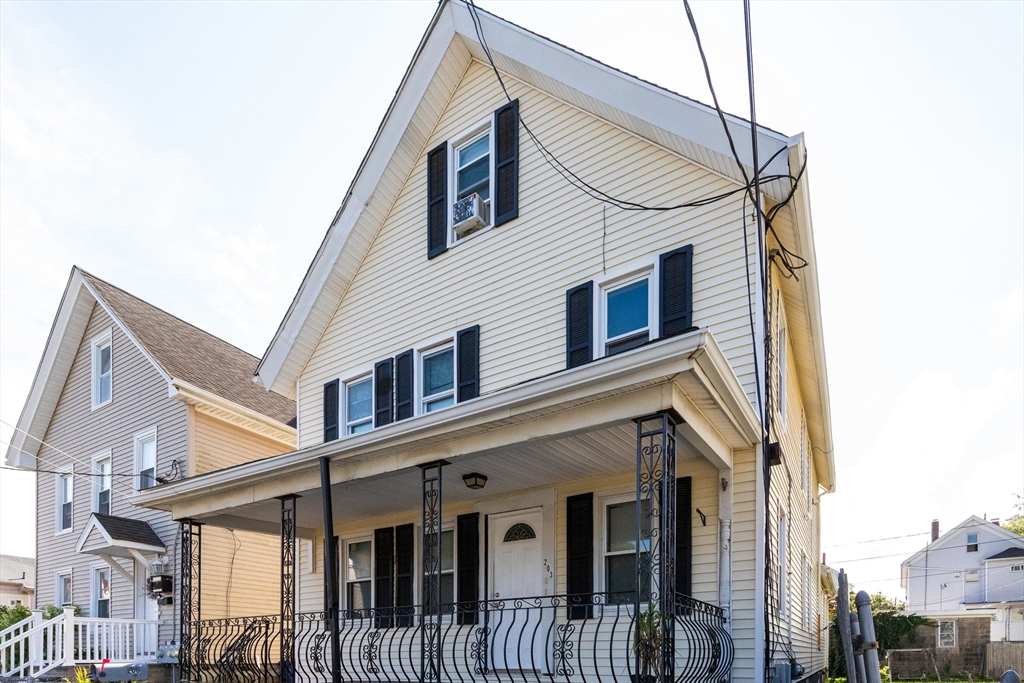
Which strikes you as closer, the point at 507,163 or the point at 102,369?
the point at 507,163

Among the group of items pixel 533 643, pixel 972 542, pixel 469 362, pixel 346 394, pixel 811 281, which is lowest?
pixel 972 542

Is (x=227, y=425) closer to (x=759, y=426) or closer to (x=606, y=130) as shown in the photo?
(x=606, y=130)

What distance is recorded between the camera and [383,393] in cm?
1241

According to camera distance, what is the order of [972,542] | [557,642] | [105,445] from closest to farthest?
[557,642] < [105,445] < [972,542]

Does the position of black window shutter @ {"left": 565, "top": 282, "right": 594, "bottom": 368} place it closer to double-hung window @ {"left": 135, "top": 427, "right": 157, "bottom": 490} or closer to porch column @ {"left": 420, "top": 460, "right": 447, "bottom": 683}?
porch column @ {"left": 420, "top": 460, "right": 447, "bottom": 683}

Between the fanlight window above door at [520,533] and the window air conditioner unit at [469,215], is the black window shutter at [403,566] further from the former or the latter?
the window air conditioner unit at [469,215]

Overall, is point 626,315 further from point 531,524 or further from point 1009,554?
point 1009,554

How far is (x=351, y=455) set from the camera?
357 inches

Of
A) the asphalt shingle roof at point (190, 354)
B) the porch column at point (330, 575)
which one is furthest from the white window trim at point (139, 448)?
the porch column at point (330, 575)

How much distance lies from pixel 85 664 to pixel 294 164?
29.8 feet

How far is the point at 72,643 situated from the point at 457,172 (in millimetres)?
9836

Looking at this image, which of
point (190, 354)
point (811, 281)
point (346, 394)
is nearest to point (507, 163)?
point (811, 281)

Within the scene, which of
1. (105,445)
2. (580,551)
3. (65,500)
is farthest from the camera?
(65,500)

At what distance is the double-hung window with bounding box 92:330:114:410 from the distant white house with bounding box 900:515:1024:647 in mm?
36625
